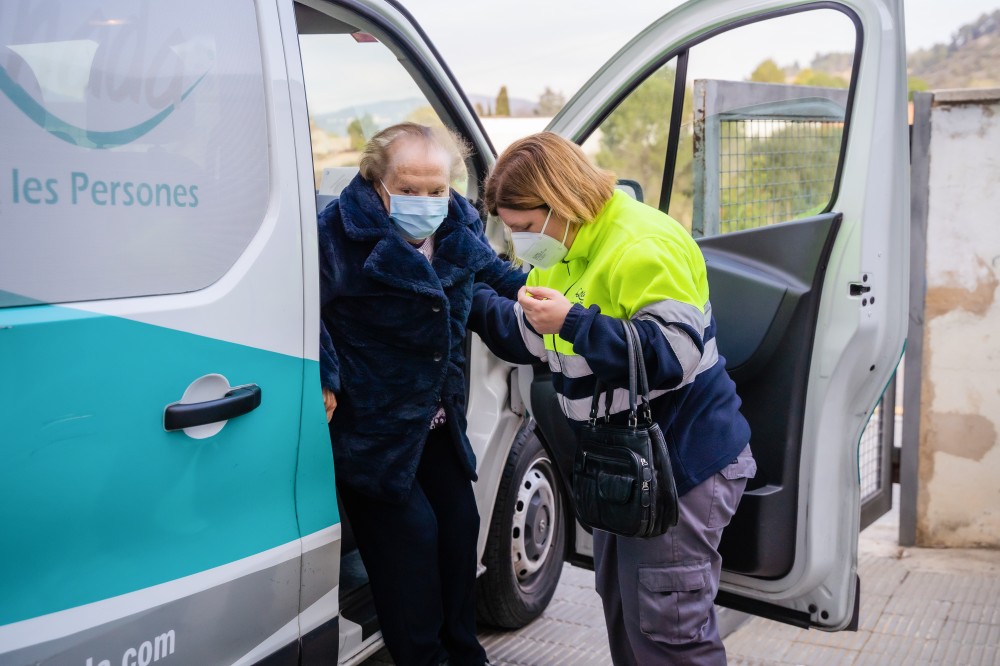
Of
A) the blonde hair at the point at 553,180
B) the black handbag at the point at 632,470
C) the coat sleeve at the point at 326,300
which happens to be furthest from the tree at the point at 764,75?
the coat sleeve at the point at 326,300

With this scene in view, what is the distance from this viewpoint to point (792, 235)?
2.51m

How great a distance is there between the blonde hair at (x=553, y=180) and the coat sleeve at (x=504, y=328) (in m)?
0.34

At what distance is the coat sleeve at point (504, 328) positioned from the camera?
2.38m

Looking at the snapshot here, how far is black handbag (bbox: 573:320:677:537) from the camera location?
6.57ft

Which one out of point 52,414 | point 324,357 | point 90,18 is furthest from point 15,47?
point 324,357

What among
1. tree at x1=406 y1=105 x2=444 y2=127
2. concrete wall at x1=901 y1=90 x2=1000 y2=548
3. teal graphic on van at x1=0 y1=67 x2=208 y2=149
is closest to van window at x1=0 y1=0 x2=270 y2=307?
teal graphic on van at x1=0 y1=67 x2=208 y2=149

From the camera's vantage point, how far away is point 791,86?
106 inches

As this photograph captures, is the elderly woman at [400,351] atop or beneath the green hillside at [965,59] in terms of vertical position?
beneath

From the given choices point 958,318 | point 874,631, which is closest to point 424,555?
point 874,631

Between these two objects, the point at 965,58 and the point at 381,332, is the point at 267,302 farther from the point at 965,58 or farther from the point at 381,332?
the point at 965,58

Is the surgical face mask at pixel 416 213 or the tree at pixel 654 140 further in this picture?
the tree at pixel 654 140

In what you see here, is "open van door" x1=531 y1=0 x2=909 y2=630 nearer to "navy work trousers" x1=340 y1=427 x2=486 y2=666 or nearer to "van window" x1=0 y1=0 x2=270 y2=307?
"navy work trousers" x1=340 y1=427 x2=486 y2=666

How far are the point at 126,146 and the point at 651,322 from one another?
1071 mm

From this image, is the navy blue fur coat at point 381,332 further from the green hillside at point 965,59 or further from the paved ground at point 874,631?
the green hillside at point 965,59
